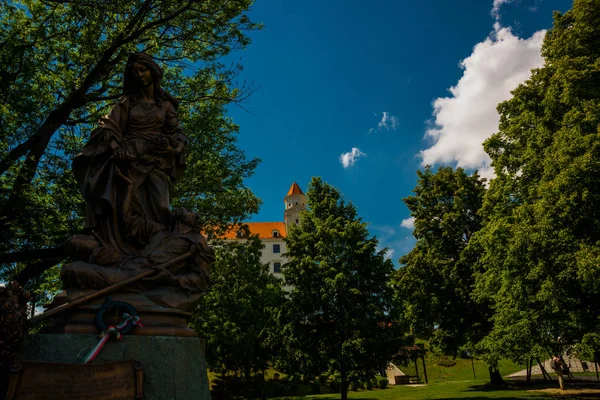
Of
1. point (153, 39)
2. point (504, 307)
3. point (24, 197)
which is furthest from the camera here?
point (504, 307)

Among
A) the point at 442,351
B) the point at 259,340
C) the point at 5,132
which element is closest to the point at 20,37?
the point at 5,132

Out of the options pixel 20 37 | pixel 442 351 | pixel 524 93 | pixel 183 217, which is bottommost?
pixel 442 351

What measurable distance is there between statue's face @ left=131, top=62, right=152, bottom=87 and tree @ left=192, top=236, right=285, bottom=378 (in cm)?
1475

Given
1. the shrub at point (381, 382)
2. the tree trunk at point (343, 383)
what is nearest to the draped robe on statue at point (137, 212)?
the tree trunk at point (343, 383)

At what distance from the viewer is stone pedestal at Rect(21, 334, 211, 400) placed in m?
4.34

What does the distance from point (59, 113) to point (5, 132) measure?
192cm

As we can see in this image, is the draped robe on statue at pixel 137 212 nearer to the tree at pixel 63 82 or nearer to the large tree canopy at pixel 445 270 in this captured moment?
the tree at pixel 63 82

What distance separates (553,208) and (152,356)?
1424 centimetres

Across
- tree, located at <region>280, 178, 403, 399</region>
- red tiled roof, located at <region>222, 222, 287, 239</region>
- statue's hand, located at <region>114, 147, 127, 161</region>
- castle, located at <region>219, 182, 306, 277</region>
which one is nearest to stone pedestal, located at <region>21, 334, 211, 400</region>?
statue's hand, located at <region>114, 147, 127, 161</region>

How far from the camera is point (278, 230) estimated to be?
7706 centimetres

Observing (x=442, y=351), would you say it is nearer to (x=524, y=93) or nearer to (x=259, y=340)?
(x=259, y=340)

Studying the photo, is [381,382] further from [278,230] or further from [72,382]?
[278,230]

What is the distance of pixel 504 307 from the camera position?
1709 centimetres

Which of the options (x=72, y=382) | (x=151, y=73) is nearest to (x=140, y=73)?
(x=151, y=73)
